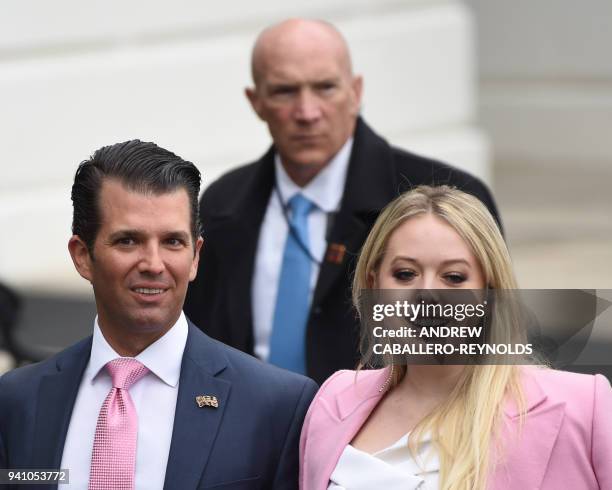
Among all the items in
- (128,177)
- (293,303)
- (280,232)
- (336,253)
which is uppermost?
(280,232)

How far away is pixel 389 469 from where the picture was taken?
3445 millimetres

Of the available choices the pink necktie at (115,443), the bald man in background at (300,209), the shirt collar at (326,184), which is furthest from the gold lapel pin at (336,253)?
→ the pink necktie at (115,443)

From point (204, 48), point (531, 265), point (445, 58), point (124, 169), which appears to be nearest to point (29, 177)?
point (204, 48)

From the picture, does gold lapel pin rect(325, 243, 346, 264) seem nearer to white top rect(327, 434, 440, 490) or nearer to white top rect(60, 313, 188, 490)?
white top rect(60, 313, 188, 490)

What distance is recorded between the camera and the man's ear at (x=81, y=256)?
3654 millimetres

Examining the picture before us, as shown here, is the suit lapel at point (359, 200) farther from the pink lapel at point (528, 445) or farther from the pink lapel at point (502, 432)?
the pink lapel at point (528, 445)

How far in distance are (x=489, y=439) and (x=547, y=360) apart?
0.33 metres

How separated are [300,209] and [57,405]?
2097 millimetres

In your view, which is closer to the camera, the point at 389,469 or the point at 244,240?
the point at 389,469

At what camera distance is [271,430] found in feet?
11.9

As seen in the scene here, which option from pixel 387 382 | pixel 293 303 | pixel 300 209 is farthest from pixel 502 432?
pixel 300 209

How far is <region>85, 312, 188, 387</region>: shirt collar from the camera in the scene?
142 inches

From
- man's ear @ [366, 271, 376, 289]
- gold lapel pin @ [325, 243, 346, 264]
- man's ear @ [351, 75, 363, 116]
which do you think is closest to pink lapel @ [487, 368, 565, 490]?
man's ear @ [366, 271, 376, 289]

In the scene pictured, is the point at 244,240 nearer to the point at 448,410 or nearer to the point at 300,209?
the point at 300,209
